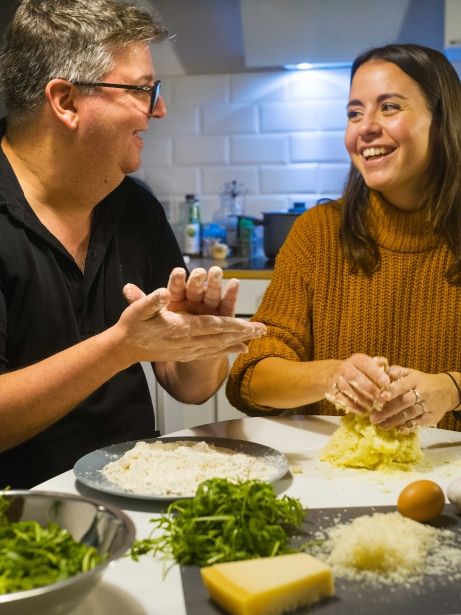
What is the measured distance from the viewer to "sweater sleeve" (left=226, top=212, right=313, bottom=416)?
1854 millimetres

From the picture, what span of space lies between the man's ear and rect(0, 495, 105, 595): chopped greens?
0.98 m

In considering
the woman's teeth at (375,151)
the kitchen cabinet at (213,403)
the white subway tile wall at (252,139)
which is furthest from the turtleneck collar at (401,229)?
the white subway tile wall at (252,139)

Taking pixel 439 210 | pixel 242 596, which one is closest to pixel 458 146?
pixel 439 210

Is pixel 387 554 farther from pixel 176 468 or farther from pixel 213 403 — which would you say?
pixel 213 403

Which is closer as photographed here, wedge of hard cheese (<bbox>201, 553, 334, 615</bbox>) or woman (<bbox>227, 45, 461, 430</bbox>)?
wedge of hard cheese (<bbox>201, 553, 334, 615</bbox>)

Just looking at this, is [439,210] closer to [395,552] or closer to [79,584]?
[395,552]

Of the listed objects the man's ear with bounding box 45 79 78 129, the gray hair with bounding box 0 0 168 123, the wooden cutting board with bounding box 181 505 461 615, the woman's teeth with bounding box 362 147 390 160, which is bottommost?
the wooden cutting board with bounding box 181 505 461 615

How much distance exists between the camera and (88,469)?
1.29 meters

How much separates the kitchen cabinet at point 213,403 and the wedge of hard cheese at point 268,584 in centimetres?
229

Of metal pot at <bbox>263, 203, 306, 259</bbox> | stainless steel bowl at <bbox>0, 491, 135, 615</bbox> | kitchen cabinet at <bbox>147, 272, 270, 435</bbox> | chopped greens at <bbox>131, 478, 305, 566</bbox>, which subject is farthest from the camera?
metal pot at <bbox>263, 203, 306, 259</bbox>

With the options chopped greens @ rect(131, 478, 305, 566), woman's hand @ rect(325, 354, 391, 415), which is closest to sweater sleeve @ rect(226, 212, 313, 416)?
woman's hand @ rect(325, 354, 391, 415)

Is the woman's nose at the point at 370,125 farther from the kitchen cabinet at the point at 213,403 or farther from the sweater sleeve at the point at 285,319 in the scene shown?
the kitchen cabinet at the point at 213,403

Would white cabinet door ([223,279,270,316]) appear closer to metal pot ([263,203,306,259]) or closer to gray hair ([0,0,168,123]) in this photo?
metal pot ([263,203,306,259])

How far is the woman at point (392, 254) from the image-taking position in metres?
1.94
